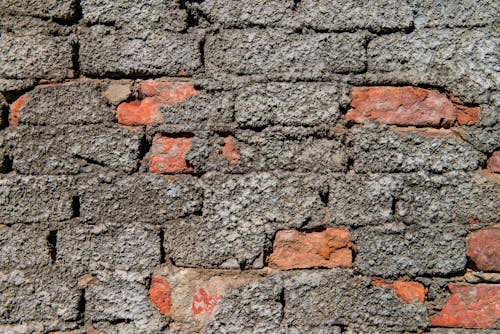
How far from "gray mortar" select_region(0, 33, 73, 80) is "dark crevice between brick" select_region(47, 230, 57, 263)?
50 centimetres

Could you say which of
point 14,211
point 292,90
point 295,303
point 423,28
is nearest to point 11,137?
point 14,211

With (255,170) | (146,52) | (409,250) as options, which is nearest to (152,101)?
(146,52)

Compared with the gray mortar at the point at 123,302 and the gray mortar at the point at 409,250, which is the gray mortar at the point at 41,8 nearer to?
the gray mortar at the point at 123,302

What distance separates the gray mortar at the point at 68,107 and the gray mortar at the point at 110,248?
343 millimetres

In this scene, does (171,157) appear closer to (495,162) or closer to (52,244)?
(52,244)

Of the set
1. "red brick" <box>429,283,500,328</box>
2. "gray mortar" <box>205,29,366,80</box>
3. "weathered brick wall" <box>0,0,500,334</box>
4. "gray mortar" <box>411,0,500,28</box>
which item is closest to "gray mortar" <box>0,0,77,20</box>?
"weathered brick wall" <box>0,0,500,334</box>

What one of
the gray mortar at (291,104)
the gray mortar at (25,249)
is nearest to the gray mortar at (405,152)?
the gray mortar at (291,104)

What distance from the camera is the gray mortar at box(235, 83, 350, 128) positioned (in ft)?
4.34

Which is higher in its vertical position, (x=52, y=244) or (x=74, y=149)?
(x=74, y=149)

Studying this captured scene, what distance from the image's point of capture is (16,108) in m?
1.36

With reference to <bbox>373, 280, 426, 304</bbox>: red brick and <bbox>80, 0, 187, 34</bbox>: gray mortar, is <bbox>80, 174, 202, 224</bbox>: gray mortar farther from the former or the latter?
<bbox>373, 280, 426, 304</bbox>: red brick

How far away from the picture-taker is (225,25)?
4.42 feet

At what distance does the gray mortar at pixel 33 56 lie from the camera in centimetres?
135

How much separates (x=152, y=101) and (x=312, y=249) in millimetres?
687
